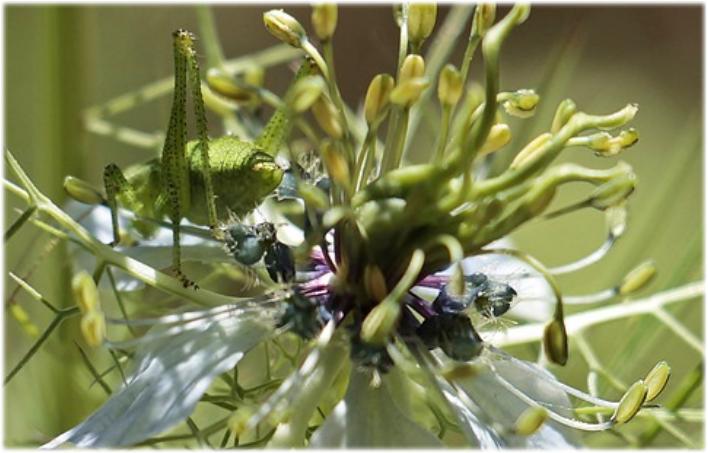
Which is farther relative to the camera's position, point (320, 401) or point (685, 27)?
point (685, 27)

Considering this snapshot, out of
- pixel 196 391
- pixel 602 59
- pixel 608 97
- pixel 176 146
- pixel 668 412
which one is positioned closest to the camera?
pixel 196 391

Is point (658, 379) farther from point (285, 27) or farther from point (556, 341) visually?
point (285, 27)

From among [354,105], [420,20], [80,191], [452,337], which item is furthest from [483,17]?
Answer: [354,105]

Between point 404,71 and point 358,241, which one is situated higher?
point 404,71

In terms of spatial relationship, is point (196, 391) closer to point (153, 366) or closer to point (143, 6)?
point (153, 366)

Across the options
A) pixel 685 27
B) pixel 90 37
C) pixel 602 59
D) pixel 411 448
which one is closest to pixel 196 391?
pixel 411 448

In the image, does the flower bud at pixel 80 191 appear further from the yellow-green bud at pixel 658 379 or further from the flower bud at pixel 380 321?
the yellow-green bud at pixel 658 379
